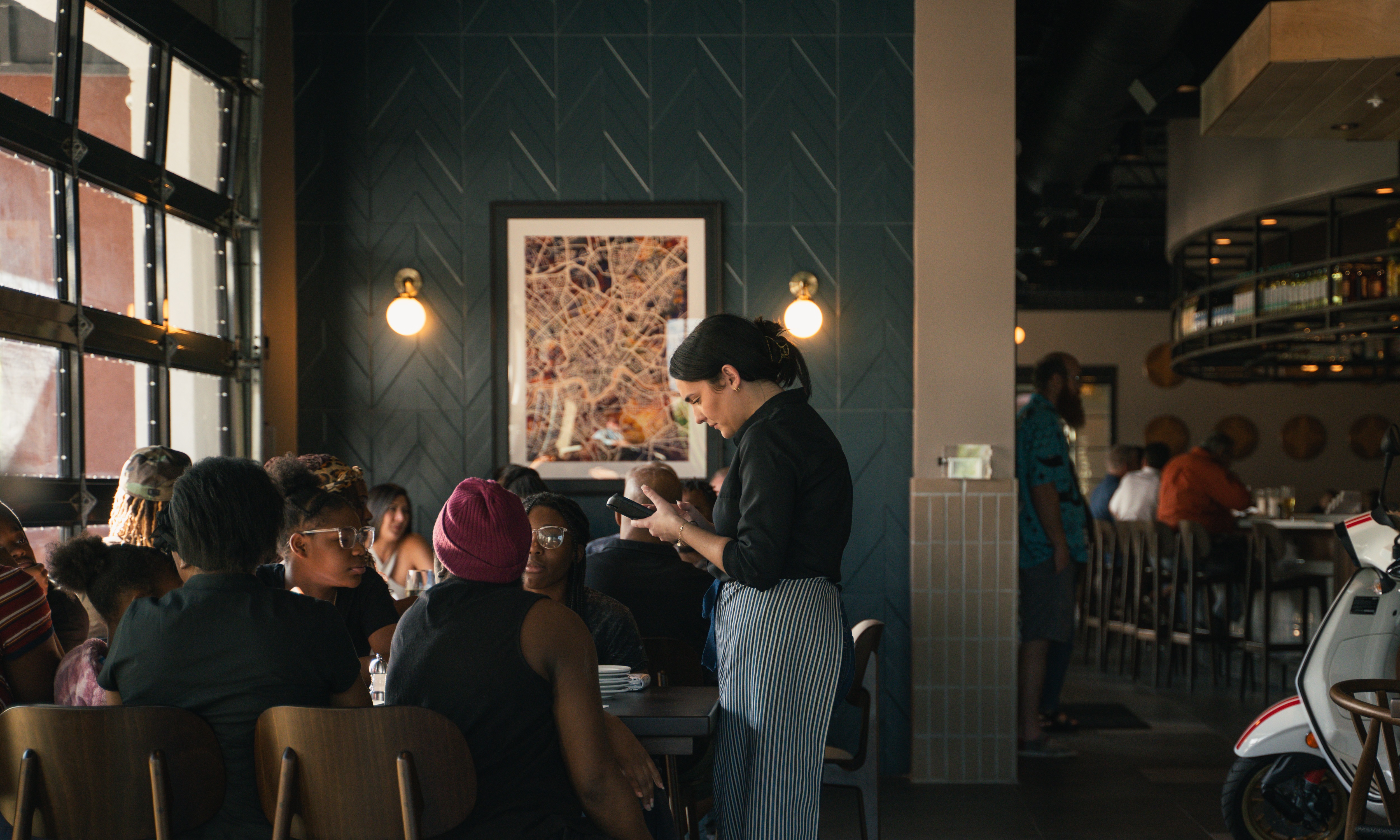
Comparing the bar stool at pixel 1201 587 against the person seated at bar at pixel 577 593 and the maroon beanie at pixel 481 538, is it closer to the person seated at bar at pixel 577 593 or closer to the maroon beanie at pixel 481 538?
the person seated at bar at pixel 577 593

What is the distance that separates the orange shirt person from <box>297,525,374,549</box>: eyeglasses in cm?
630

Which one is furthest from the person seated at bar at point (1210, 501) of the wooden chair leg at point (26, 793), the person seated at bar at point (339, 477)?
the wooden chair leg at point (26, 793)

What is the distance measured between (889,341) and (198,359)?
2819 millimetres

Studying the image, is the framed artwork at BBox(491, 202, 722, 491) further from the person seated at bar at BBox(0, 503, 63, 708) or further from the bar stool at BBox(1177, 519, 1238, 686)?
the bar stool at BBox(1177, 519, 1238, 686)

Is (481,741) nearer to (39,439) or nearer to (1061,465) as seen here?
(39,439)

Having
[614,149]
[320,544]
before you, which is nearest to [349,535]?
[320,544]

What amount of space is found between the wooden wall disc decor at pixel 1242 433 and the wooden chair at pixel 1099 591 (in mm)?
6117

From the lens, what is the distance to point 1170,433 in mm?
14141

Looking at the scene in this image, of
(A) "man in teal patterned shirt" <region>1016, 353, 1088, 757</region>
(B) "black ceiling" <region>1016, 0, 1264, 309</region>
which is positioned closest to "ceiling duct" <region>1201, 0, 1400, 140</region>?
(B) "black ceiling" <region>1016, 0, 1264, 309</region>

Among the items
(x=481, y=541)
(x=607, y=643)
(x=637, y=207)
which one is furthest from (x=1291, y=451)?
(x=481, y=541)

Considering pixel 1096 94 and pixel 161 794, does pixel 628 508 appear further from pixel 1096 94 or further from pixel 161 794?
pixel 1096 94

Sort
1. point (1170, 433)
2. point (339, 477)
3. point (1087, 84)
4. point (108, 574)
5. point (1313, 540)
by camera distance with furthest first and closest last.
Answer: point (1170, 433), point (1313, 540), point (1087, 84), point (339, 477), point (108, 574)

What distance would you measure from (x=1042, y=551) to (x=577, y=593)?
283cm

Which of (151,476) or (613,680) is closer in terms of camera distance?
(613,680)
